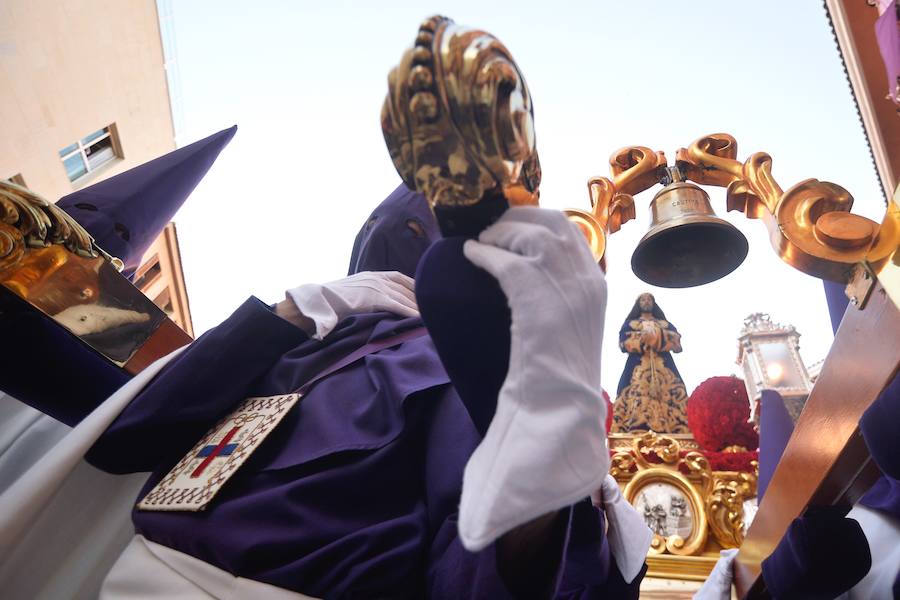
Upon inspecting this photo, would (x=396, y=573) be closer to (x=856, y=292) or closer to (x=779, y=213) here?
(x=856, y=292)

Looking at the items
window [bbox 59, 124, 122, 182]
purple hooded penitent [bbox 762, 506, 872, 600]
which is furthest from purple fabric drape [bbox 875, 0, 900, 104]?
window [bbox 59, 124, 122, 182]

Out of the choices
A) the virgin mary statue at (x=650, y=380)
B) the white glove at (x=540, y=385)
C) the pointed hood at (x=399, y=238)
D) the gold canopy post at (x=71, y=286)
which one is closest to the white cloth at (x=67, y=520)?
the gold canopy post at (x=71, y=286)

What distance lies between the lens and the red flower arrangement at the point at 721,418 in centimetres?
213

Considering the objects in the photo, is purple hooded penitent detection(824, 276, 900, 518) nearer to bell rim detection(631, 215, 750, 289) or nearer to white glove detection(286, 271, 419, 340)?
bell rim detection(631, 215, 750, 289)

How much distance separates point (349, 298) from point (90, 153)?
904 cm

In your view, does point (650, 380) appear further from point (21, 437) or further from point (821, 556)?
point (21, 437)

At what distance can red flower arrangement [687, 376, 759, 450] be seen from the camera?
6.99 feet

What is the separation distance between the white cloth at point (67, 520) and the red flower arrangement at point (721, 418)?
1956 millimetres

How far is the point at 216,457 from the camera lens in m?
0.93

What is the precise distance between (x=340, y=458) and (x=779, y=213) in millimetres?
1033

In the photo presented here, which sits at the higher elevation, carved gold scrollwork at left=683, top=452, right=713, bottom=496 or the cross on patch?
the cross on patch

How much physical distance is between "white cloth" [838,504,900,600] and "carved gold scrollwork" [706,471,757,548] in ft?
1.30

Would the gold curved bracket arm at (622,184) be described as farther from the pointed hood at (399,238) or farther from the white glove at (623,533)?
the white glove at (623,533)

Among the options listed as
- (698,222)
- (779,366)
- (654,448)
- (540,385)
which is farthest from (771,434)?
(779,366)
